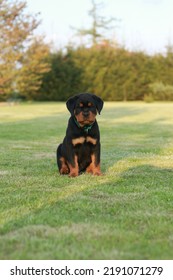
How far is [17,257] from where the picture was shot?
9.21ft

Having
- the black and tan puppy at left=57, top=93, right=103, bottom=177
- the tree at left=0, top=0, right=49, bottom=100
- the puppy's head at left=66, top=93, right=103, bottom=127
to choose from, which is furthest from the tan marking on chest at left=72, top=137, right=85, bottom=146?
the tree at left=0, top=0, right=49, bottom=100

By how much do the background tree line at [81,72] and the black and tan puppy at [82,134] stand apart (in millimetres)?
26874

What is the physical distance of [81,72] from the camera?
118 feet

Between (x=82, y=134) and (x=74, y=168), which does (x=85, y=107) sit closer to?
(x=82, y=134)

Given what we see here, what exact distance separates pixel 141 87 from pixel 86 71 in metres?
4.75

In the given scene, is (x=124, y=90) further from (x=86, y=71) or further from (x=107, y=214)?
(x=107, y=214)

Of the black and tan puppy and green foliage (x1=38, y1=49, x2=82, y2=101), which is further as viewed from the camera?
green foliage (x1=38, y1=49, x2=82, y2=101)

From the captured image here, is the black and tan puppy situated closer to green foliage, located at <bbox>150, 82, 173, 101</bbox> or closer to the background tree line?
the background tree line

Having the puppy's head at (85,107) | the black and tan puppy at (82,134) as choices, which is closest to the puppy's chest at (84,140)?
the black and tan puppy at (82,134)

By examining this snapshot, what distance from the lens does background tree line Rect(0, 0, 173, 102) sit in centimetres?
3244

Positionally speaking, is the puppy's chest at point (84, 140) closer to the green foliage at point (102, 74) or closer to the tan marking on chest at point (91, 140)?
the tan marking on chest at point (91, 140)

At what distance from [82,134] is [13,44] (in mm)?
27713
